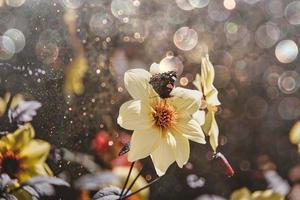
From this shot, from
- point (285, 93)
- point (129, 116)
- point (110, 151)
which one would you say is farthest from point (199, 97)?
point (285, 93)

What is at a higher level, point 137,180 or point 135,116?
point 135,116

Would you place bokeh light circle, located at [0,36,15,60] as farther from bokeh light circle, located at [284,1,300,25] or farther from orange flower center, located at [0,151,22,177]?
bokeh light circle, located at [284,1,300,25]

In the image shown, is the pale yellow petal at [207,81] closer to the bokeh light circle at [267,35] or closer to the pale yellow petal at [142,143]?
the pale yellow petal at [142,143]

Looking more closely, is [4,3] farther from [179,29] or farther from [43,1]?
[179,29]

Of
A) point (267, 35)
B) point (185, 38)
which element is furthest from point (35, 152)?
point (267, 35)

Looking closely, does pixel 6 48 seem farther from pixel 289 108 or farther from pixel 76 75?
pixel 289 108

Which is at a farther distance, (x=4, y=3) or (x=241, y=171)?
(x=241, y=171)

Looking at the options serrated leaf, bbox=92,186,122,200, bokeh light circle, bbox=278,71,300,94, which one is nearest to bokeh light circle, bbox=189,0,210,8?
bokeh light circle, bbox=278,71,300,94
